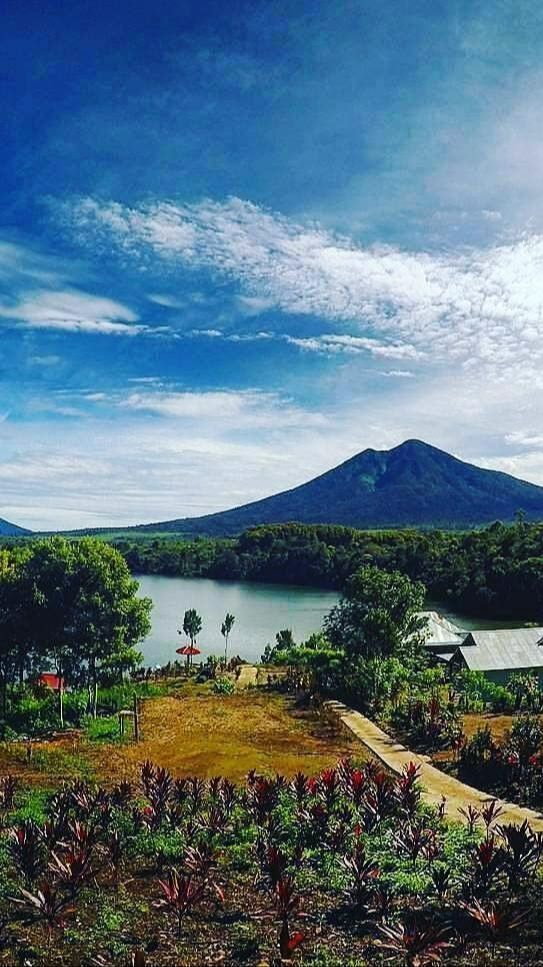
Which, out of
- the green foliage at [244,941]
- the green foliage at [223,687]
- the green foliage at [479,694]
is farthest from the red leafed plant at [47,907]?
the green foliage at [223,687]

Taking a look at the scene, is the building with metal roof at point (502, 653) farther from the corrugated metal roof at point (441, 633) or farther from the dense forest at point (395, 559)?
the dense forest at point (395, 559)

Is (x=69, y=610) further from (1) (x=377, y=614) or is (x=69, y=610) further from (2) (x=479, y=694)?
(2) (x=479, y=694)

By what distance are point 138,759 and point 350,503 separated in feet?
526

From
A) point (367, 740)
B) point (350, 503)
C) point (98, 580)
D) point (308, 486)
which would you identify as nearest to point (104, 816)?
point (367, 740)

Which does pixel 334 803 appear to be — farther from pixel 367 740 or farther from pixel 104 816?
pixel 367 740

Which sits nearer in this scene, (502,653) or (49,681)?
(49,681)

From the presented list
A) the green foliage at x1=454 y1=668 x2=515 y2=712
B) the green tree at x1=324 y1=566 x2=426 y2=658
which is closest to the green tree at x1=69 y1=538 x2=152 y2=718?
the green tree at x1=324 y1=566 x2=426 y2=658

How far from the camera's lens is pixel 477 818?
31.8ft

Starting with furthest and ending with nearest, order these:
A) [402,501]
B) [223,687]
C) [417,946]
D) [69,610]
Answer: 1. [402,501]
2. [223,687]
3. [69,610]
4. [417,946]

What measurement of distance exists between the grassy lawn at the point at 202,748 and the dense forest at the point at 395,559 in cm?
3271

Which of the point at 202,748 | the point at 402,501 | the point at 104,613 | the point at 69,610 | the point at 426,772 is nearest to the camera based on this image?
the point at 426,772

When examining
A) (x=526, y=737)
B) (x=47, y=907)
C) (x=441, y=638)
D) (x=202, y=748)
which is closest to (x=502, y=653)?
(x=441, y=638)

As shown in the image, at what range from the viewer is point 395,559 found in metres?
64.8

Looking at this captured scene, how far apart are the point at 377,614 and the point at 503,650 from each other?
596 centimetres
